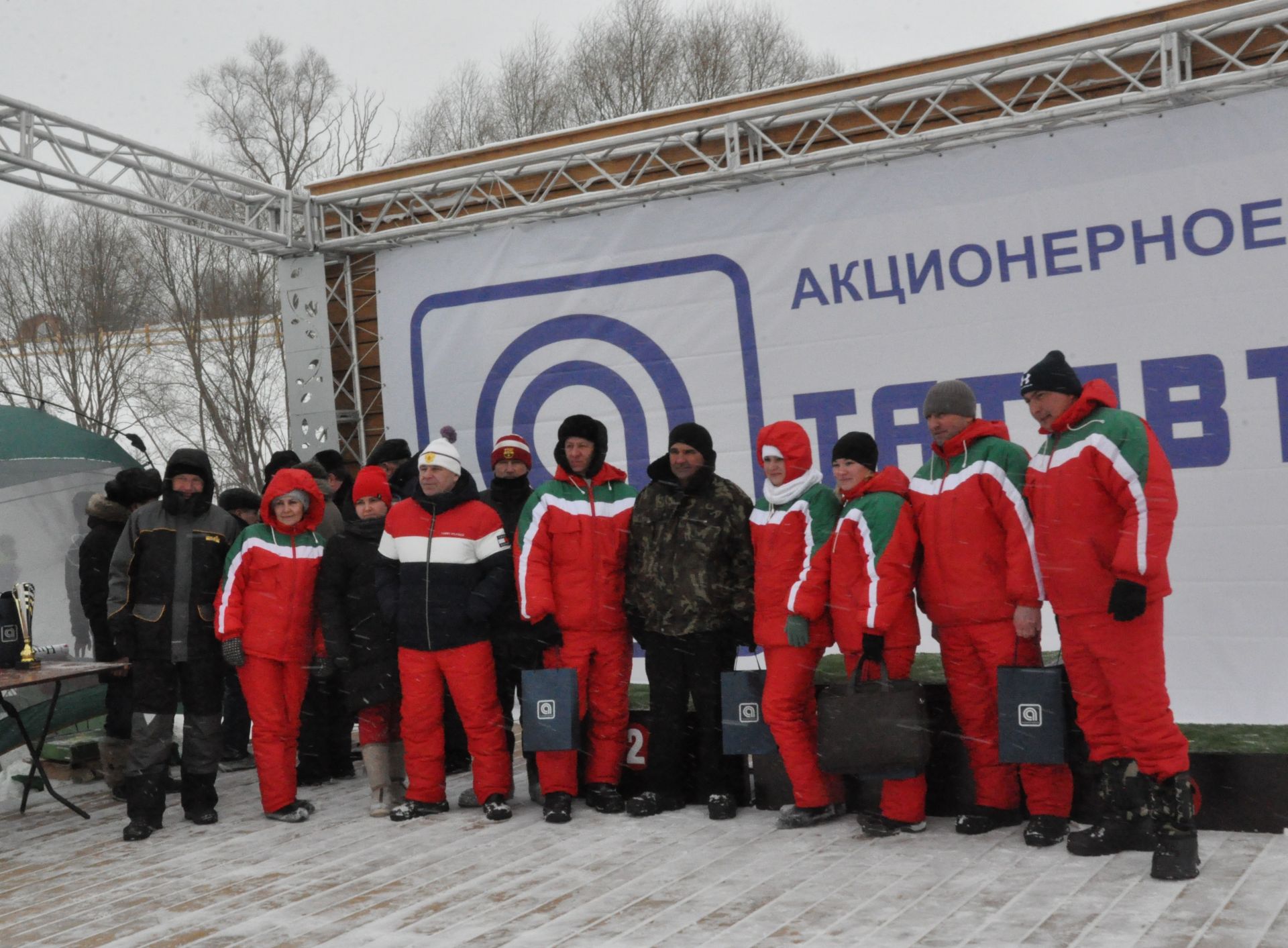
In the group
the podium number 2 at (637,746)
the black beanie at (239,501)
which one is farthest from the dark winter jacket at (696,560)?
the black beanie at (239,501)

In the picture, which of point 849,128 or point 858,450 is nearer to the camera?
point 858,450

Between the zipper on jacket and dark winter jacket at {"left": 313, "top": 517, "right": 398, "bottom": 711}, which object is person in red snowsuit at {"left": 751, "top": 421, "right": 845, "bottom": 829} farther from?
dark winter jacket at {"left": 313, "top": 517, "right": 398, "bottom": 711}

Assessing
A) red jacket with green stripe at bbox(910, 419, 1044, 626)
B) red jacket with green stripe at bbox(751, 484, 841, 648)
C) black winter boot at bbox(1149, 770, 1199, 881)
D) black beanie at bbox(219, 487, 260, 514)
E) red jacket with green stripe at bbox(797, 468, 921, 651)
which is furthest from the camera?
black beanie at bbox(219, 487, 260, 514)

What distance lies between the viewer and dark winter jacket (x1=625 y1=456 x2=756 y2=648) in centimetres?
490

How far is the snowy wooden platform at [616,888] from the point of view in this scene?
3.44 metres

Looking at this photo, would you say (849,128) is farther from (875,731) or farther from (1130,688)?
(1130,688)

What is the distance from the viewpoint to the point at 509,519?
5578 millimetres

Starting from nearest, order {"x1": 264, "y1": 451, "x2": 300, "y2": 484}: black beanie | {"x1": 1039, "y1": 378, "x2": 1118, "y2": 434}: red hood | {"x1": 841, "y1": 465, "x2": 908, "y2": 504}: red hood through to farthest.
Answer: {"x1": 1039, "y1": 378, "x2": 1118, "y2": 434}: red hood
{"x1": 841, "y1": 465, "x2": 908, "y2": 504}: red hood
{"x1": 264, "y1": 451, "x2": 300, "y2": 484}: black beanie

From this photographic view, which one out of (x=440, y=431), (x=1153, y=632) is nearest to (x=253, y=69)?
(x=440, y=431)

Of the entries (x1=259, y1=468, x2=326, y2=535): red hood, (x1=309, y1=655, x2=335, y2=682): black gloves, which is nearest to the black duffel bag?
(x1=309, y1=655, x2=335, y2=682): black gloves

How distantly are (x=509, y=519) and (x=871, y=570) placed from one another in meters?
1.81

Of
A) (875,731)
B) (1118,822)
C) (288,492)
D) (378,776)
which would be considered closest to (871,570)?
(875,731)

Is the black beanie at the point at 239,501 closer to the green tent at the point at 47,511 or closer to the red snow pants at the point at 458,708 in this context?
the green tent at the point at 47,511

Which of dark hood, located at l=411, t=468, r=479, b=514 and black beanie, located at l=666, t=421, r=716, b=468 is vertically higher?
black beanie, located at l=666, t=421, r=716, b=468
